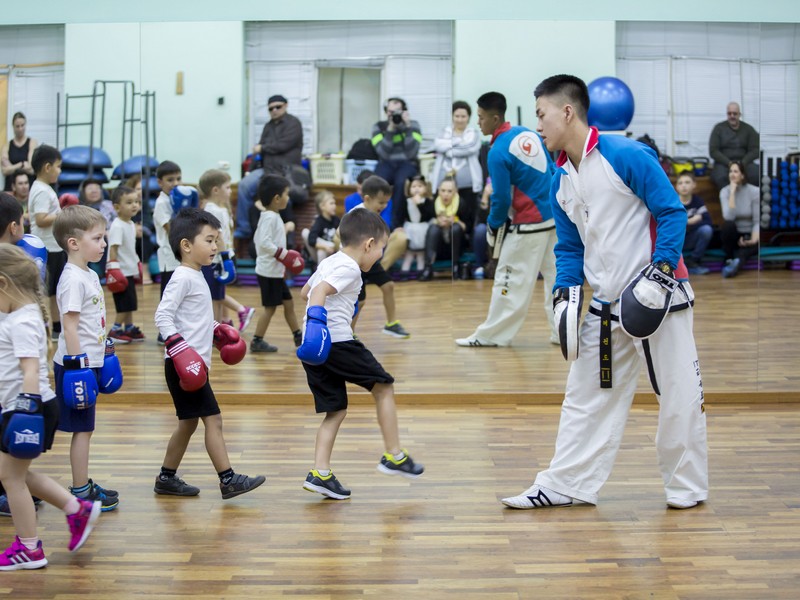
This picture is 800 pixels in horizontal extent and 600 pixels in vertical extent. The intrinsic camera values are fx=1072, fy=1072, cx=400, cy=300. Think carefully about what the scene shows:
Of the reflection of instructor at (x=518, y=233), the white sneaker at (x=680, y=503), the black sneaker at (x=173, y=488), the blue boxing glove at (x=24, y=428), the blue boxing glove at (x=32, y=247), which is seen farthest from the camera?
the reflection of instructor at (x=518, y=233)

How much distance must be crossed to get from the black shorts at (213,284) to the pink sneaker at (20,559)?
10.4ft

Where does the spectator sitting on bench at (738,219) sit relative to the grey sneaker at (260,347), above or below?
above

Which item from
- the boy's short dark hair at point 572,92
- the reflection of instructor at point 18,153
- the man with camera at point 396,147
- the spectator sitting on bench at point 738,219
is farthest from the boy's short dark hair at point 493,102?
the reflection of instructor at point 18,153

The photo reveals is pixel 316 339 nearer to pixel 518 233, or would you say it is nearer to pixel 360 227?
pixel 360 227

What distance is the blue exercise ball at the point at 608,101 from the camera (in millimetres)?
5824

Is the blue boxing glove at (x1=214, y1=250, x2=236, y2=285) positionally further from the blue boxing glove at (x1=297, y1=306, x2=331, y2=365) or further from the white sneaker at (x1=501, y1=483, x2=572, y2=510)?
the white sneaker at (x1=501, y1=483, x2=572, y2=510)

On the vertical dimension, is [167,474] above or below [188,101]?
below

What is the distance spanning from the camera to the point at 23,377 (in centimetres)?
336

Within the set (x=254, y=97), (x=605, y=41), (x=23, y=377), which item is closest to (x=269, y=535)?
(x=23, y=377)

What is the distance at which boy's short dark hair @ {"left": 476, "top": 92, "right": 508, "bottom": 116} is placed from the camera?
6043 mm

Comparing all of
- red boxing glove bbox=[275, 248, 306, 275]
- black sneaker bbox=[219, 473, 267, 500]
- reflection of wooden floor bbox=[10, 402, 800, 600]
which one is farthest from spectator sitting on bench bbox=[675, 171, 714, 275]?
black sneaker bbox=[219, 473, 267, 500]

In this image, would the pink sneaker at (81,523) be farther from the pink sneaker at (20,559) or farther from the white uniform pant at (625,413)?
the white uniform pant at (625,413)

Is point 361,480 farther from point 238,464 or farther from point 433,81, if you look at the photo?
point 433,81

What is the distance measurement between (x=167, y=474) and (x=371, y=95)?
2664mm
